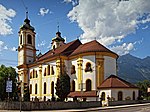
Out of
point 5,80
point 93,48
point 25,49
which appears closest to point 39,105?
point 93,48

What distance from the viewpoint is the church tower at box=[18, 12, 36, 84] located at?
238 ft

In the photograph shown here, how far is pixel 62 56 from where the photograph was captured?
196 feet

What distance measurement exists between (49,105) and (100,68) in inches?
747

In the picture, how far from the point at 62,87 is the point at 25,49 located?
22.9 meters

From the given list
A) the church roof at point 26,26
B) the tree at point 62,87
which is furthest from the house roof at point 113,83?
the church roof at point 26,26

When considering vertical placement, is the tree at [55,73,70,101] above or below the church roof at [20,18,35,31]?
below

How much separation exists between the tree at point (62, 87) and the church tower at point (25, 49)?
20.7 m

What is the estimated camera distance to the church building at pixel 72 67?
5475 cm

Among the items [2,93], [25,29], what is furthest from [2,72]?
[25,29]

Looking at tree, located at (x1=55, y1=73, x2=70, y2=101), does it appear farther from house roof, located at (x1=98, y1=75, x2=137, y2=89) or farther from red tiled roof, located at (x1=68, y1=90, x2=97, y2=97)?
house roof, located at (x1=98, y1=75, x2=137, y2=89)

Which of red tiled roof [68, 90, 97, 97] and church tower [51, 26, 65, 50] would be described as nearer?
red tiled roof [68, 90, 97, 97]

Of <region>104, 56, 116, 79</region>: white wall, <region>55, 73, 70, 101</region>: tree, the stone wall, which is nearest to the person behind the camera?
the stone wall

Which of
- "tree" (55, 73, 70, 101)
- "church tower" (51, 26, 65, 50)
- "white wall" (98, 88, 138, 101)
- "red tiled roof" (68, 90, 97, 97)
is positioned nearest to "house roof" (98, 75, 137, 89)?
"white wall" (98, 88, 138, 101)

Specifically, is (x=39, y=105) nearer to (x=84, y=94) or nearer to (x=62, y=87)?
(x=84, y=94)
